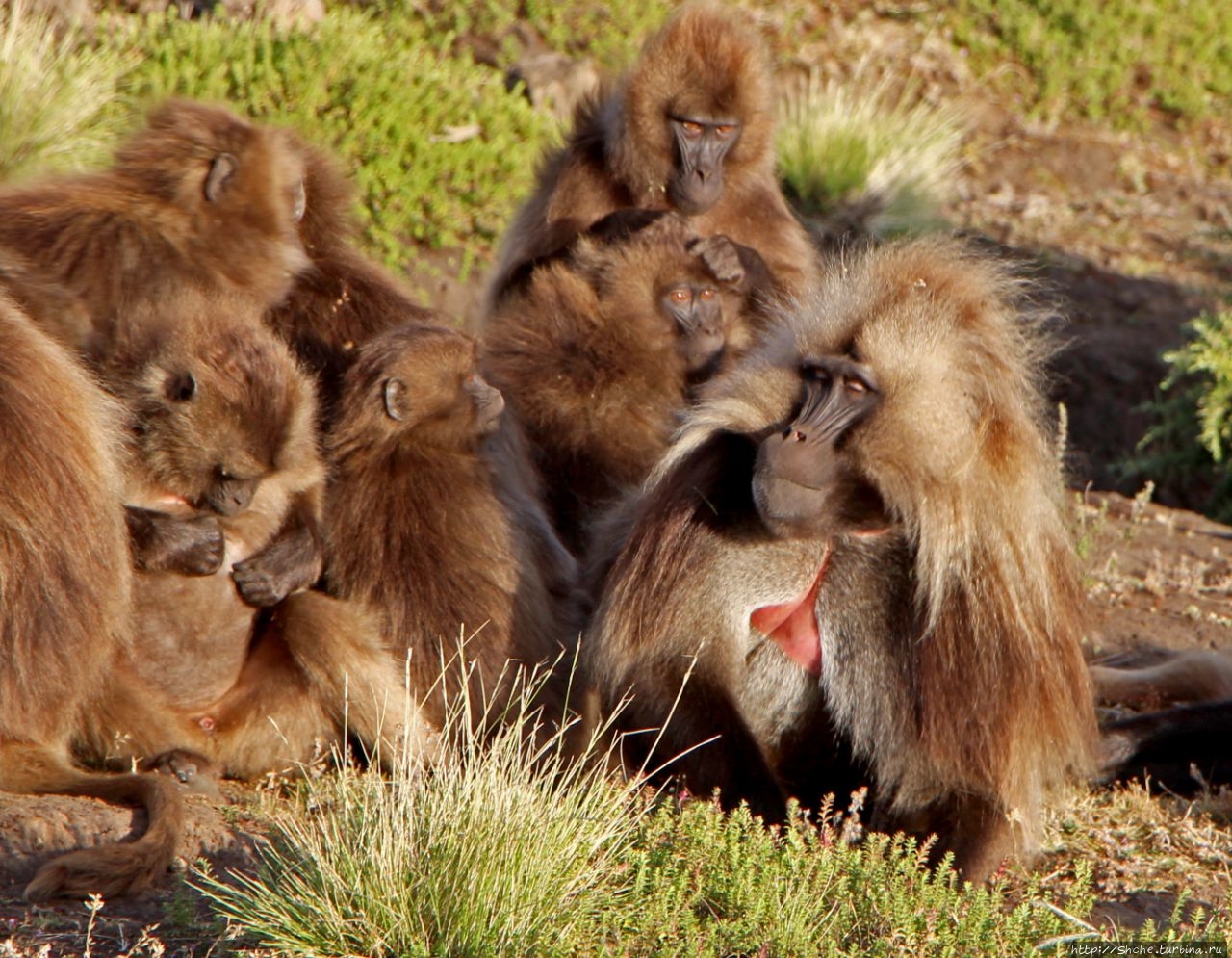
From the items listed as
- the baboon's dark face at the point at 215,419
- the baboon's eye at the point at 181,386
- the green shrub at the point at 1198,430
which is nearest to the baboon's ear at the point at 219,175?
the baboon's dark face at the point at 215,419

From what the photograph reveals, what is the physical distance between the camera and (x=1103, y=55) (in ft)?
47.3

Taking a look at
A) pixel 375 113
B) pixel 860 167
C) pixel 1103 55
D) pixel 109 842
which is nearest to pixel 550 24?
pixel 860 167

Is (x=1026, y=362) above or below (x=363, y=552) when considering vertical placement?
above

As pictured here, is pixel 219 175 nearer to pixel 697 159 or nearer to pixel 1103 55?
pixel 697 159

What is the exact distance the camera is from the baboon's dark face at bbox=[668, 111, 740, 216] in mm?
6871

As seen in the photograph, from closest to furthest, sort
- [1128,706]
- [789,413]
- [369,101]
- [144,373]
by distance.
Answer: [789,413], [144,373], [1128,706], [369,101]

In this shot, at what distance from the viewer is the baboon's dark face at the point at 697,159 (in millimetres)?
6871

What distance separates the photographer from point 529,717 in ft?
15.5

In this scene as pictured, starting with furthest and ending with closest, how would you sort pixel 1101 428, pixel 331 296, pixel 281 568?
pixel 1101 428
pixel 331 296
pixel 281 568

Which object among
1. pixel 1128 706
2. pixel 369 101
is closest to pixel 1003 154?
pixel 369 101

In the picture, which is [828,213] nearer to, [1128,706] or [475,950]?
[1128,706]

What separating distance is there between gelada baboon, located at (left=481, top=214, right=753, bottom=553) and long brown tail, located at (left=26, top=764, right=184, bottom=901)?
2.16m

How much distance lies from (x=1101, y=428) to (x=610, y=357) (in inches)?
201

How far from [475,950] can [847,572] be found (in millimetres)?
1491
